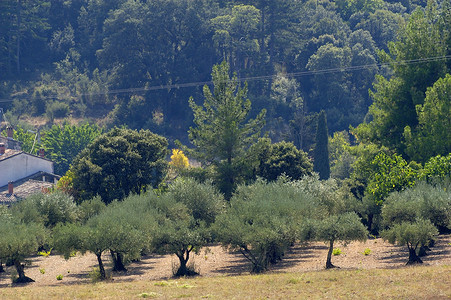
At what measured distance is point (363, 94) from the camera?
164 m

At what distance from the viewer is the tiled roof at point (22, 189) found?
340 ft

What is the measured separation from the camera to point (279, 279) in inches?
2012

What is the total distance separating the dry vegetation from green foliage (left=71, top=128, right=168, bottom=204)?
18.5m

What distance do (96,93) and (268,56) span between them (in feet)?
110

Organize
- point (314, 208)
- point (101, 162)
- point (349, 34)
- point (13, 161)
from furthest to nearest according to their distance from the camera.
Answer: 1. point (349, 34)
2. point (13, 161)
3. point (101, 162)
4. point (314, 208)

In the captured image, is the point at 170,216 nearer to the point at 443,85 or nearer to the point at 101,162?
the point at 101,162

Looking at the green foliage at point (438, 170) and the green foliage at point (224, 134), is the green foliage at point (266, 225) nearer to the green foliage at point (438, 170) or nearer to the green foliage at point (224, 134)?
the green foliage at point (438, 170)

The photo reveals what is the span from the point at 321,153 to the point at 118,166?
43.4 metres

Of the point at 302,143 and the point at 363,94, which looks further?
the point at 363,94

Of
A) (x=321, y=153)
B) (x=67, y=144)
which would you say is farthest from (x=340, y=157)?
(x=67, y=144)


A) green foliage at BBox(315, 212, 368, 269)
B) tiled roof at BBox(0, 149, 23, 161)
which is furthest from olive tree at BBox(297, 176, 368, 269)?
tiled roof at BBox(0, 149, 23, 161)

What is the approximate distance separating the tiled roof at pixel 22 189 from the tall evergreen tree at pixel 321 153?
Answer: 37.1 m

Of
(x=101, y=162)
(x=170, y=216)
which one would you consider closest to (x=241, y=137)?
(x=101, y=162)

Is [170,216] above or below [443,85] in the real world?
below
